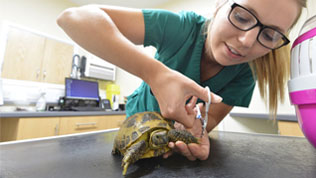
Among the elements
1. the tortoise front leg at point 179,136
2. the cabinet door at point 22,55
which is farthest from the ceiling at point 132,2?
the tortoise front leg at point 179,136

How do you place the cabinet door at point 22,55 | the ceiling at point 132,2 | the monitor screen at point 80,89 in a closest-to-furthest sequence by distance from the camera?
the cabinet door at point 22,55
the monitor screen at point 80,89
the ceiling at point 132,2

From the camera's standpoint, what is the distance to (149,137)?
0.46 metres

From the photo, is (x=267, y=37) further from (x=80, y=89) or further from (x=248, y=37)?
(x=80, y=89)

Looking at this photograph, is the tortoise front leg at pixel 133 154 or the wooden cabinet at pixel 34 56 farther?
the wooden cabinet at pixel 34 56

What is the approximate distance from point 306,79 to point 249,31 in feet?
0.81

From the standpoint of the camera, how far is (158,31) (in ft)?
2.09

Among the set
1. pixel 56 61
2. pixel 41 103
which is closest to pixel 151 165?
pixel 41 103

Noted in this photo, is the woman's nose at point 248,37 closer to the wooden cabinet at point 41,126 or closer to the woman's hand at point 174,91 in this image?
the woman's hand at point 174,91

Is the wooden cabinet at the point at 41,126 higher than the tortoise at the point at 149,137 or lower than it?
lower

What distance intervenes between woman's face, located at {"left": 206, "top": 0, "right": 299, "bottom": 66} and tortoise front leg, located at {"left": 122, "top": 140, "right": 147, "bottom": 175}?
0.48 meters

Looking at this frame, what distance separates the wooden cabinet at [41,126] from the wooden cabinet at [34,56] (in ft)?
2.87

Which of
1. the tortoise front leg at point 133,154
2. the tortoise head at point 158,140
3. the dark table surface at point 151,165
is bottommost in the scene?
the dark table surface at point 151,165

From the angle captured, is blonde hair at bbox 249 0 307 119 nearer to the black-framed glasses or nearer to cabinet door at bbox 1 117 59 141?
the black-framed glasses

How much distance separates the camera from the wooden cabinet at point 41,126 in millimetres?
1428
